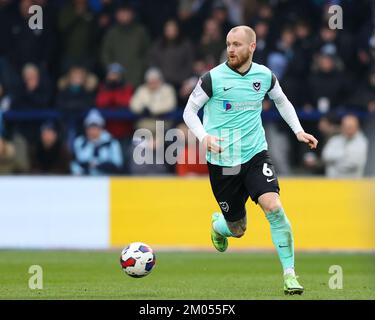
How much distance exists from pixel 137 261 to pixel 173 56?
873cm

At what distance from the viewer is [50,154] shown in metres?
19.4

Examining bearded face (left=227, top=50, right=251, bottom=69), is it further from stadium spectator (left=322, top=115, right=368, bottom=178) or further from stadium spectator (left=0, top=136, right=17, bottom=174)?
stadium spectator (left=0, top=136, right=17, bottom=174)

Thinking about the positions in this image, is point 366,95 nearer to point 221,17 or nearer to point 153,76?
point 221,17

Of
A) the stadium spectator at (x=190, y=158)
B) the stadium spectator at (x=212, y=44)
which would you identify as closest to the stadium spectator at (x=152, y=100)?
the stadium spectator at (x=190, y=158)

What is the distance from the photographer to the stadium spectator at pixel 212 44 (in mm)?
20266

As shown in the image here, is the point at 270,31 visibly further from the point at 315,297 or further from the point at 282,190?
the point at 315,297

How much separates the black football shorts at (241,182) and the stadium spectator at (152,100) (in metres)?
7.39

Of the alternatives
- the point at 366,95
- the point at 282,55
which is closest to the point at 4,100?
the point at 282,55

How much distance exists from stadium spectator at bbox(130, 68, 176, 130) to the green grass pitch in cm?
294

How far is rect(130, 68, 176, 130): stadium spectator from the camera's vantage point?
19312 mm

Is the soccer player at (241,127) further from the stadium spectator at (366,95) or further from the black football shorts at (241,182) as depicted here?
the stadium spectator at (366,95)

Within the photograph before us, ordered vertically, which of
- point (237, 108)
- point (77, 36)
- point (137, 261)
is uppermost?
point (77, 36)

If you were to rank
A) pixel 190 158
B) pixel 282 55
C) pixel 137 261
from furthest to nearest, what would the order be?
pixel 282 55, pixel 190 158, pixel 137 261

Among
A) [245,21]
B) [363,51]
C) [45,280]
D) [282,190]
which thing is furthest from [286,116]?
[245,21]
